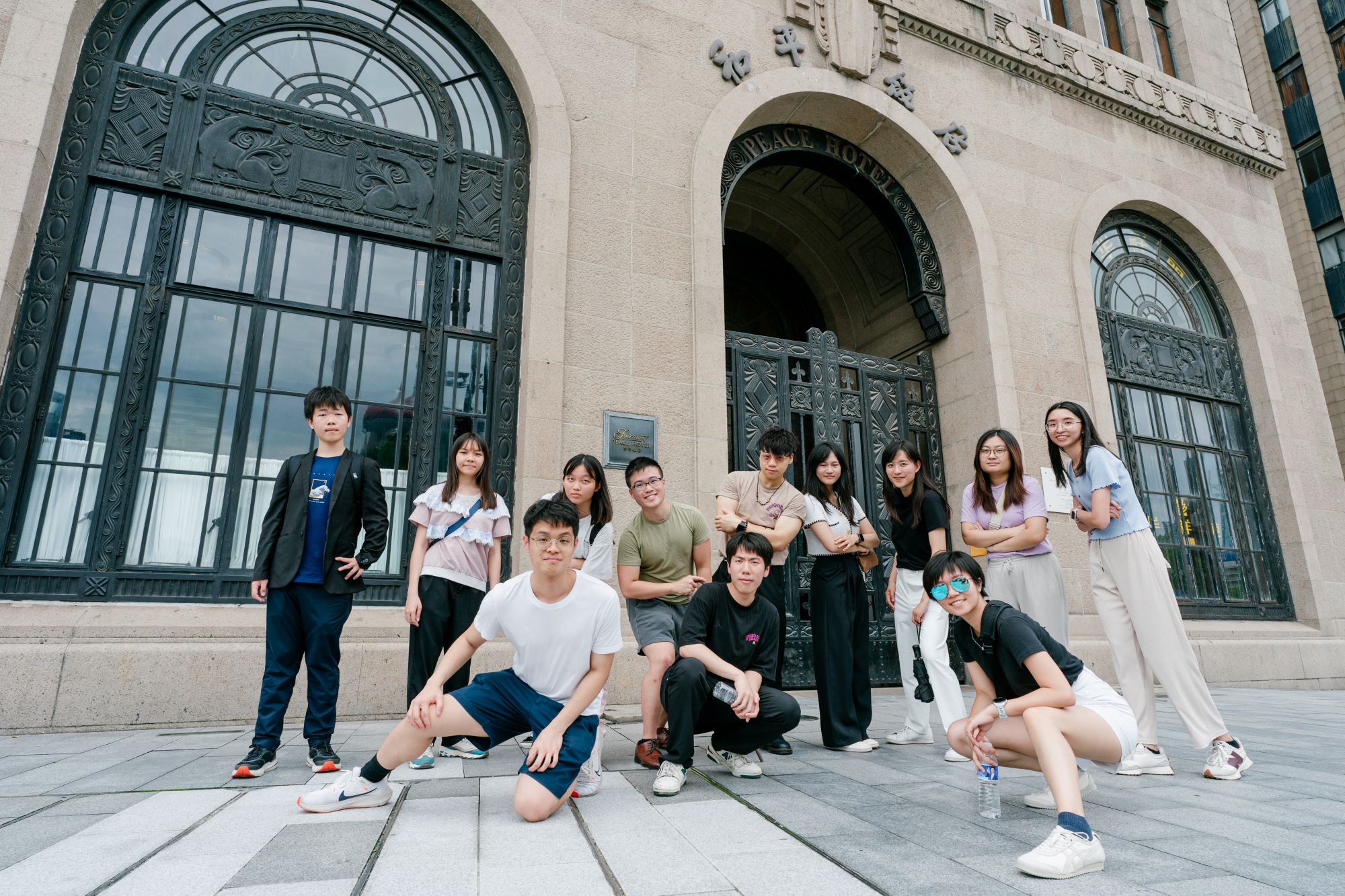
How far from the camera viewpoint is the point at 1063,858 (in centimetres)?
224

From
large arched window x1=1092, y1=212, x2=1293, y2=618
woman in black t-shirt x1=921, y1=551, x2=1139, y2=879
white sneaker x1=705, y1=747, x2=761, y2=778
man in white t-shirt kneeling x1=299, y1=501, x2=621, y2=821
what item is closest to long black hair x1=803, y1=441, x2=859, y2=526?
woman in black t-shirt x1=921, y1=551, x2=1139, y2=879

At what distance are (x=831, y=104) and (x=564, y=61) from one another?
3.46 meters

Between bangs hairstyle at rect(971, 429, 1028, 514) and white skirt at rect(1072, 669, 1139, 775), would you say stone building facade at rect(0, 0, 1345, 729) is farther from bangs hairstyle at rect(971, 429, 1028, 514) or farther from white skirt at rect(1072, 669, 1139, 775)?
white skirt at rect(1072, 669, 1139, 775)

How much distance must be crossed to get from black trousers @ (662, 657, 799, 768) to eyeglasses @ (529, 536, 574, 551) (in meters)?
1.00

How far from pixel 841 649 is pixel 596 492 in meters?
1.85

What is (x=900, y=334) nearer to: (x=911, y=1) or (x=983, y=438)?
(x=911, y=1)

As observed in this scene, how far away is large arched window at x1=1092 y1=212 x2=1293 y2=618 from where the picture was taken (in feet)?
33.2

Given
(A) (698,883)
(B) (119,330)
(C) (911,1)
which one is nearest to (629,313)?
(B) (119,330)

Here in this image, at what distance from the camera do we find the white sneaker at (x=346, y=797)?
2.93 metres

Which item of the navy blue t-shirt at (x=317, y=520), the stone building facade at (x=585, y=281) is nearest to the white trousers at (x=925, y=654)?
the stone building facade at (x=585, y=281)

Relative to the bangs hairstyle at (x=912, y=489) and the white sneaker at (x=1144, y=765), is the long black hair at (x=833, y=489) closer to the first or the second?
the bangs hairstyle at (x=912, y=489)

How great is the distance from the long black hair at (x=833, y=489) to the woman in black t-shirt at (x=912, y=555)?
0.29 metres

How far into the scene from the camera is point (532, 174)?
7.44m

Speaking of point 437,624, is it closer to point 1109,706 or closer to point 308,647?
point 308,647
